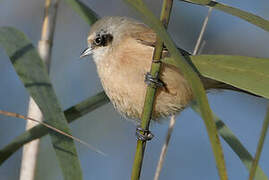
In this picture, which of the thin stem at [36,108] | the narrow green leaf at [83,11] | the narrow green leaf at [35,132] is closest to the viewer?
the narrow green leaf at [35,132]

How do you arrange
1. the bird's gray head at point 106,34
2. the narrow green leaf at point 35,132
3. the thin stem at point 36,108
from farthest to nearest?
the bird's gray head at point 106,34 < the thin stem at point 36,108 < the narrow green leaf at point 35,132

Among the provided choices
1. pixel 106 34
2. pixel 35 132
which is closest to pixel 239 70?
pixel 35 132

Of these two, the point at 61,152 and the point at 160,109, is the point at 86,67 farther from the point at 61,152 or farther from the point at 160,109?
the point at 61,152

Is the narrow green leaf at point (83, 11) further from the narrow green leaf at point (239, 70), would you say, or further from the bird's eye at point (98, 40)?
the narrow green leaf at point (239, 70)

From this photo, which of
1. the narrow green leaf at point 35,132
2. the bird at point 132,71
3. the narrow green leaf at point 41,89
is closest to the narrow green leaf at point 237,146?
the bird at point 132,71

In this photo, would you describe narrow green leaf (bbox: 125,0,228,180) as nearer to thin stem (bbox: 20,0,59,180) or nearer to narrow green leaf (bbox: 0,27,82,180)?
narrow green leaf (bbox: 0,27,82,180)

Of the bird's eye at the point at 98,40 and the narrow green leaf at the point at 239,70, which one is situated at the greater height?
the narrow green leaf at the point at 239,70

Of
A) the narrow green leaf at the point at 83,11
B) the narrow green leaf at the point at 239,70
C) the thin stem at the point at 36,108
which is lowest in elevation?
the thin stem at the point at 36,108

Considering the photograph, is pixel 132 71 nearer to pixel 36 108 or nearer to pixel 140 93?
pixel 140 93

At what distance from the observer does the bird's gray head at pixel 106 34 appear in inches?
90.0

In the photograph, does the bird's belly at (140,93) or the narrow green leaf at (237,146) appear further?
the bird's belly at (140,93)

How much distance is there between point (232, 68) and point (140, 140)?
17.3 inches

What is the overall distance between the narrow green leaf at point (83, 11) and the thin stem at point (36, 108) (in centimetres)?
30

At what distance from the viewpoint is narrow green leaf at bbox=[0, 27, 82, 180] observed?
1374mm
